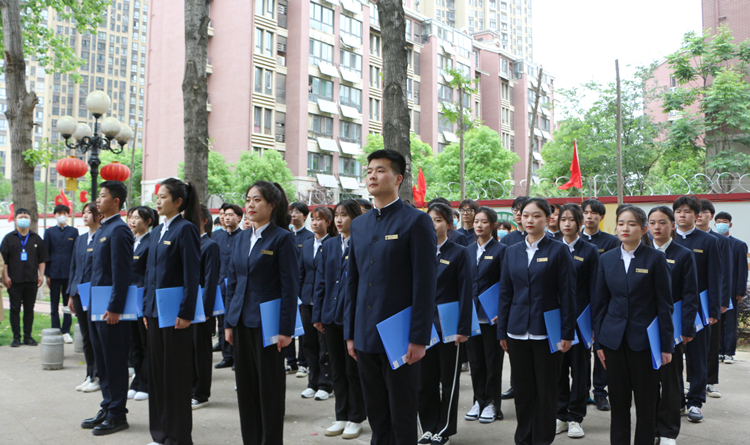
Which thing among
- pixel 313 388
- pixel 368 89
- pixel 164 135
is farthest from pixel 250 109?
pixel 313 388

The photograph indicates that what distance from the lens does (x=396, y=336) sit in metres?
3.73

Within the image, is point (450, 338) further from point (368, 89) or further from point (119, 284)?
point (368, 89)

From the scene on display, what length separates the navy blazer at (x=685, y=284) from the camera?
517 centimetres

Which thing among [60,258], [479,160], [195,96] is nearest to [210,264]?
[195,96]

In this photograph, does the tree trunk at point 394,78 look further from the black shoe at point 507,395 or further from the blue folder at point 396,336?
the blue folder at point 396,336

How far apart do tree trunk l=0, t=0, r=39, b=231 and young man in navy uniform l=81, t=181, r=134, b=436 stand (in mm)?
8147

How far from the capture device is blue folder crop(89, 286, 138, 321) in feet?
19.1

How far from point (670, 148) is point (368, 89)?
85.8ft

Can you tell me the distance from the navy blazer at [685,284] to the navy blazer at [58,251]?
32.3ft

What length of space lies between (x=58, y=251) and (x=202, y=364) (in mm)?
5899

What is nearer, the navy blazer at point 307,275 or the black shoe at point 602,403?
the black shoe at point 602,403

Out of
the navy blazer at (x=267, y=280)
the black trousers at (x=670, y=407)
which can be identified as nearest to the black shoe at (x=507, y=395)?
the black trousers at (x=670, y=407)

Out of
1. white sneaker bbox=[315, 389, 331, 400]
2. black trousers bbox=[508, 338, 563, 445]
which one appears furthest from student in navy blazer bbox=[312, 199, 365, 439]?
black trousers bbox=[508, 338, 563, 445]

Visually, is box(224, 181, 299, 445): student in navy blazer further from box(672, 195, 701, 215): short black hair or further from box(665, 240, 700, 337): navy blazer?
box(672, 195, 701, 215): short black hair
